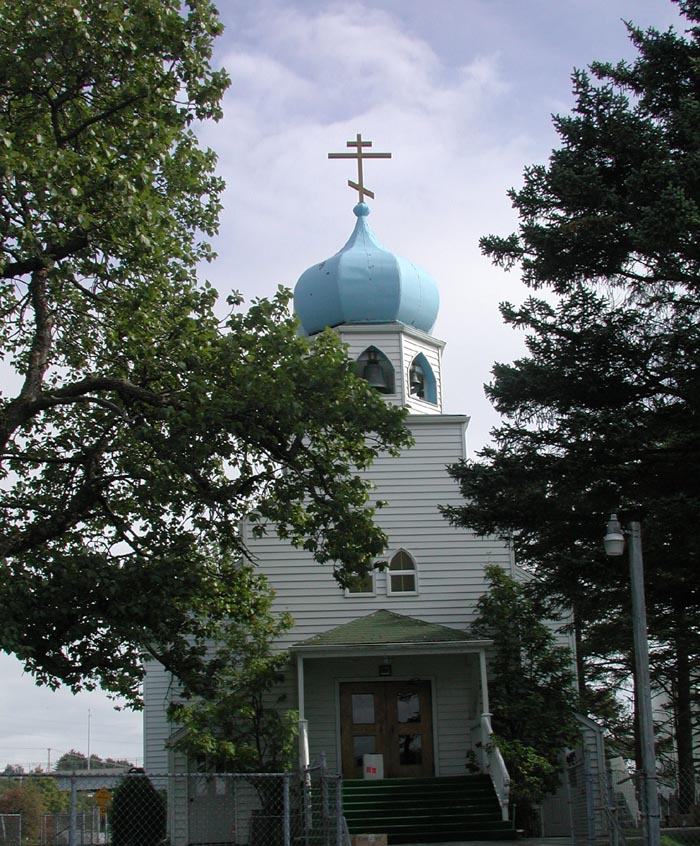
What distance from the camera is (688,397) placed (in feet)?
51.8

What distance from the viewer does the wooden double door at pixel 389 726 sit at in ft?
74.5

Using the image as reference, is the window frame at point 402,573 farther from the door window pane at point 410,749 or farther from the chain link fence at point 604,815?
the chain link fence at point 604,815

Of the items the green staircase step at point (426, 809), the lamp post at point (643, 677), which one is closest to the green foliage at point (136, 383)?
the lamp post at point (643, 677)

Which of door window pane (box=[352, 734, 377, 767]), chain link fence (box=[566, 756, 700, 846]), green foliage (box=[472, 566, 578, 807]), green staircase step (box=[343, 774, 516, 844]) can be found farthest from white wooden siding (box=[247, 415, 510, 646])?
chain link fence (box=[566, 756, 700, 846])

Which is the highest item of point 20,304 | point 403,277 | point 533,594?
point 403,277

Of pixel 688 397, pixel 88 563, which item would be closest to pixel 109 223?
pixel 88 563

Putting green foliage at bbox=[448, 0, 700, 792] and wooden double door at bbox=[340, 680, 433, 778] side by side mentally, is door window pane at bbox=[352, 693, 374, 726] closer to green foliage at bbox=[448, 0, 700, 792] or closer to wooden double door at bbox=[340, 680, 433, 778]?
wooden double door at bbox=[340, 680, 433, 778]

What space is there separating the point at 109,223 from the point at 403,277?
1419 cm

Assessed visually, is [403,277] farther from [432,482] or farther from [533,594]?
[533,594]

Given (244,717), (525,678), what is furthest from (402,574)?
(244,717)

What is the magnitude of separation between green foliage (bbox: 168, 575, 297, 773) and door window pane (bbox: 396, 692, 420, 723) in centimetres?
251

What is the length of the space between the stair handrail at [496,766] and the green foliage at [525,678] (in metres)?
0.21

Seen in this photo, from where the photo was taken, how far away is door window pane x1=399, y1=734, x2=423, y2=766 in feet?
74.6

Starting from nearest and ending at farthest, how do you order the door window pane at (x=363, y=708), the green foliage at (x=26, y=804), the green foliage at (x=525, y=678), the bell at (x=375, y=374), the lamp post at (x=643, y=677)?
the lamp post at (x=643, y=677)
the green foliage at (x=525, y=678)
the door window pane at (x=363, y=708)
the bell at (x=375, y=374)
the green foliage at (x=26, y=804)
